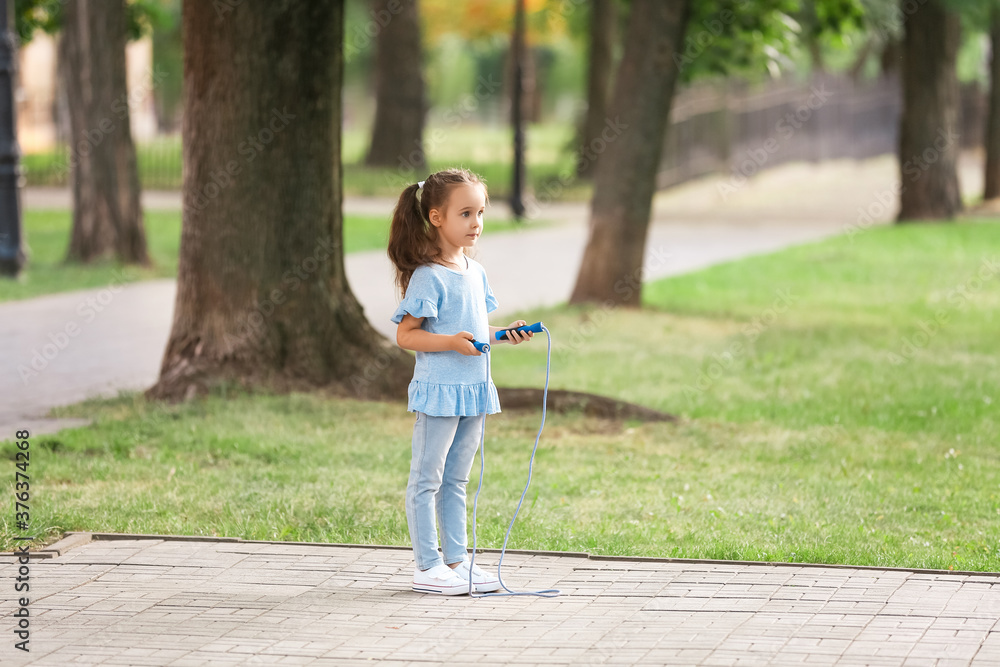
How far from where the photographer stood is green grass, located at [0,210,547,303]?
15.0 meters

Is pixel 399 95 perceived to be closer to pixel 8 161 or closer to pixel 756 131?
pixel 756 131

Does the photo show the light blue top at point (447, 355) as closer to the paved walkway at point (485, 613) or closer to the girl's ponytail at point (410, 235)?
the girl's ponytail at point (410, 235)

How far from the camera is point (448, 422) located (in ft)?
15.7

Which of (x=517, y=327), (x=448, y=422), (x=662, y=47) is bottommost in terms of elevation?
(x=448, y=422)

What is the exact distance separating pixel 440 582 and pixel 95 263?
12539mm

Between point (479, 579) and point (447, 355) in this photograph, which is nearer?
point (447, 355)

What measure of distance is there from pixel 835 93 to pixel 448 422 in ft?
110

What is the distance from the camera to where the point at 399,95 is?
3309 cm

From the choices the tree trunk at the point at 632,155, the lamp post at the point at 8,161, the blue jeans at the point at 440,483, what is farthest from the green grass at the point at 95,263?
the blue jeans at the point at 440,483

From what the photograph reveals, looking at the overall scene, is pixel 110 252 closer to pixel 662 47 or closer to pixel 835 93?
pixel 662 47

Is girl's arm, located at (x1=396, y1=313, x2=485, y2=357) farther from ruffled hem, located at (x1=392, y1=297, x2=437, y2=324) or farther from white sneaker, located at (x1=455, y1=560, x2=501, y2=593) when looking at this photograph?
white sneaker, located at (x1=455, y1=560, x2=501, y2=593)

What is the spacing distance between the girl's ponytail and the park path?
4162 millimetres

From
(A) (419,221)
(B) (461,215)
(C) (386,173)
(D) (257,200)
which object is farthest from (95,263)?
(C) (386,173)

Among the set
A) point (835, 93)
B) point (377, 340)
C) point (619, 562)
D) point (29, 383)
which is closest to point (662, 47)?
point (377, 340)
